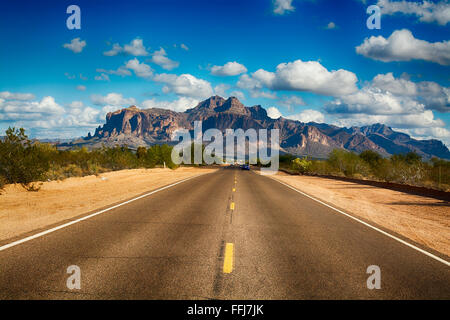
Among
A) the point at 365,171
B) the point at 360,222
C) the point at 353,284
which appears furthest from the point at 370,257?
→ the point at 365,171

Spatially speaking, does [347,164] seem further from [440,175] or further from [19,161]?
[19,161]

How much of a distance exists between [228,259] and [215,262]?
11.2 inches

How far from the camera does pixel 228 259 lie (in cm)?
535

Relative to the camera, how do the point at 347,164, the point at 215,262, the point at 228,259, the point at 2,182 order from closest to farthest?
the point at 215,262 → the point at 228,259 → the point at 2,182 → the point at 347,164

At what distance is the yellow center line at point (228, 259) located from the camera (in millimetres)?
4824

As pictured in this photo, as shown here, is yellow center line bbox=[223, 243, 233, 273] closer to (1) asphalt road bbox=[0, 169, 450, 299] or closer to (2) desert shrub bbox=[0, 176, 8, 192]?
(1) asphalt road bbox=[0, 169, 450, 299]

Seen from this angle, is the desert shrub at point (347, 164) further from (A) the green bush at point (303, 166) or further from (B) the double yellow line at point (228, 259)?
(B) the double yellow line at point (228, 259)

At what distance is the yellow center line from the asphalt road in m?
0.02

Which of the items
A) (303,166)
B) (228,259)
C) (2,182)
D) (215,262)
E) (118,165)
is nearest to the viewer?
(215,262)

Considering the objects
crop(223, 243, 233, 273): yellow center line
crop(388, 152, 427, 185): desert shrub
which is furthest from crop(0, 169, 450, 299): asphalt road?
crop(388, 152, 427, 185): desert shrub

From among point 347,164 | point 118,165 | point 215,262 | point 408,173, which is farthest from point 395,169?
point 118,165

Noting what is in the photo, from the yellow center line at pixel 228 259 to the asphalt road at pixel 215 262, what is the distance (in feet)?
0.06

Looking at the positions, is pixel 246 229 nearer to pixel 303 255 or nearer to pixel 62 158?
pixel 303 255

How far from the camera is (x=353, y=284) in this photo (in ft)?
14.4
